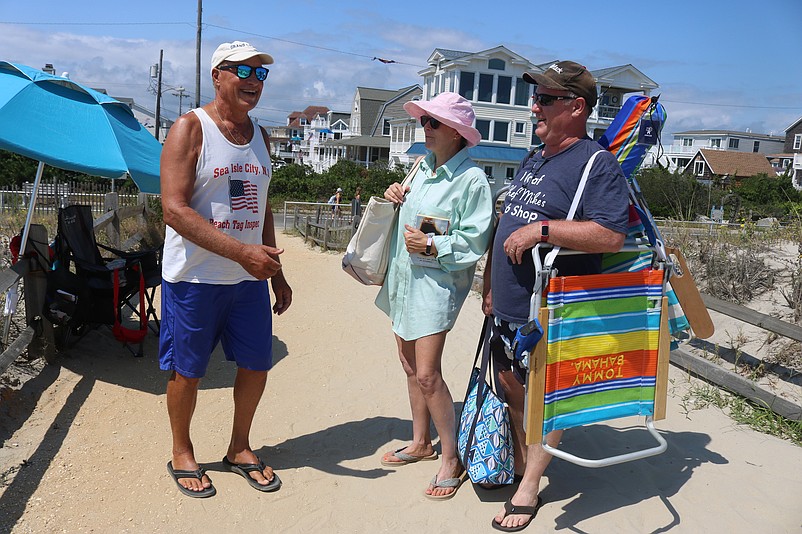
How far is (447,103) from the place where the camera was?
3598 mm

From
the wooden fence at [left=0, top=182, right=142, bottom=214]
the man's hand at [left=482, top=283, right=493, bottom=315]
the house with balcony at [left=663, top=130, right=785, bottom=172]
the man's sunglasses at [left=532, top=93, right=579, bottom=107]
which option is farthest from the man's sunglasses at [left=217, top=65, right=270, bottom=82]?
the house with balcony at [left=663, top=130, right=785, bottom=172]

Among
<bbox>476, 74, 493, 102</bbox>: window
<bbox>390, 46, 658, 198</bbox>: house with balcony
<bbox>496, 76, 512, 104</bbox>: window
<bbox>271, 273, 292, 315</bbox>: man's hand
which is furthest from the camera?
<bbox>496, 76, 512, 104</bbox>: window

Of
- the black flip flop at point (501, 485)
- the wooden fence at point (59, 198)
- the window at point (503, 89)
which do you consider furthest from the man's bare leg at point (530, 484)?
the window at point (503, 89)

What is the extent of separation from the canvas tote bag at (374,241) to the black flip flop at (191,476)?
4.40 feet

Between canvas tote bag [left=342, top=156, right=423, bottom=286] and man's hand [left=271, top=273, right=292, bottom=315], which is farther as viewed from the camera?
man's hand [left=271, top=273, right=292, bottom=315]

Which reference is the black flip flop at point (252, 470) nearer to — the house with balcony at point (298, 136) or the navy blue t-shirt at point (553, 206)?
the navy blue t-shirt at point (553, 206)

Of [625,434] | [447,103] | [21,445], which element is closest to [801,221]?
[625,434]

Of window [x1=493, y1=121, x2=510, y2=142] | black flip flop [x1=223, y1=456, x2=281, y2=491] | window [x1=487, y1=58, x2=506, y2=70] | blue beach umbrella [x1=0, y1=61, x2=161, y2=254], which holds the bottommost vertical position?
black flip flop [x1=223, y1=456, x2=281, y2=491]

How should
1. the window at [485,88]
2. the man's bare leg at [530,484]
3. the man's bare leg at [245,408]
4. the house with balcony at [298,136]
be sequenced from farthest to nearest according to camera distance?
1. the house with balcony at [298,136]
2. the window at [485,88]
3. the man's bare leg at [245,408]
4. the man's bare leg at [530,484]

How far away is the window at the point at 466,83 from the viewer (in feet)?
132

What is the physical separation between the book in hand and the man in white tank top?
735mm

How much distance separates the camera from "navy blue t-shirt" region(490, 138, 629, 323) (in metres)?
3.02

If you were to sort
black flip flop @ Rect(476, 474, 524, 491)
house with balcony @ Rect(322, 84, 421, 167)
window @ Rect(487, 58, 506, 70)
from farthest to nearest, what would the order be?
1. house with balcony @ Rect(322, 84, 421, 167)
2. window @ Rect(487, 58, 506, 70)
3. black flip flop @ Rect(476, 474, 524, 491)

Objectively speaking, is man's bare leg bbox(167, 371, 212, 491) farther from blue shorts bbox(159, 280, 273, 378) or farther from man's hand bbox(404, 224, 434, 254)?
man's hand bbox(404, 224, 434, 254)
